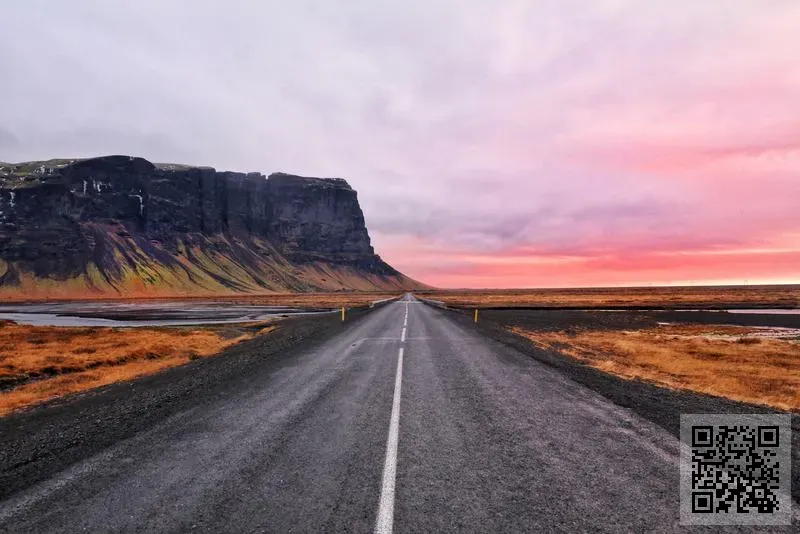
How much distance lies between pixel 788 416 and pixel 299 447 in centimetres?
966

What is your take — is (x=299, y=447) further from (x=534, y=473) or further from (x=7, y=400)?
(x=7, y=400)

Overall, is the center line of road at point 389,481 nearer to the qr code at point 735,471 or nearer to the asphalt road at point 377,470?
the asphalt road at point 377,470

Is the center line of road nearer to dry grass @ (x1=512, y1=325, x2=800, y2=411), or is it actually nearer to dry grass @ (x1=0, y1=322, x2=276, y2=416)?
dry grass @ (x1=512, y1=325, x2=800, y2=411)

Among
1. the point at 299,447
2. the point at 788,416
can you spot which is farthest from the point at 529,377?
the point at 299,447

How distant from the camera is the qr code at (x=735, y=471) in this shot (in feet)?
15.5

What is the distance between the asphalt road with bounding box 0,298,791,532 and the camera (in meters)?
4.55

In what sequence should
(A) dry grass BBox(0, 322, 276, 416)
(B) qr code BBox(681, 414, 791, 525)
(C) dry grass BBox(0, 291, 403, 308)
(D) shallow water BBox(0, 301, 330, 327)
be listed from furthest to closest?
(C) dry grass BBox(0, 291, 403, 308), (D) shallow water BBox(0, 301, 330, 327), (A) dry grass BBox(0, 322, 276, 416), (B) qr code BBox(681, 414, 791, 525)

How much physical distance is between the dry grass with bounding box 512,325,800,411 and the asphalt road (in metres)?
5.78

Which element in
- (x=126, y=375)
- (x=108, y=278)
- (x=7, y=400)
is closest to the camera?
(x=7, y=400)

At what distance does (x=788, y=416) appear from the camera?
904 cm

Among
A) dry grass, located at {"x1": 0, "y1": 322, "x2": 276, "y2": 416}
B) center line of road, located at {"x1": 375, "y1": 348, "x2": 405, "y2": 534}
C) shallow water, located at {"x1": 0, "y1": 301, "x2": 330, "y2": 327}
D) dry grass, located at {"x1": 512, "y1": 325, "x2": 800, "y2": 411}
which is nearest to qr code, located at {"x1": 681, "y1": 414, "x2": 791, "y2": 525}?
center line of road, located at {"x1": 375, "y1": 348, "x2": 405, "y2": 534}

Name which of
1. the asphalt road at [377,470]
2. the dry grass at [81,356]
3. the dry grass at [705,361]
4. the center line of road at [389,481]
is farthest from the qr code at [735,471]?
the dry grass at [81,356]

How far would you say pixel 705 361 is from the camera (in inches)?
763

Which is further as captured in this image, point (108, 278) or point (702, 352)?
point (108, 278)
